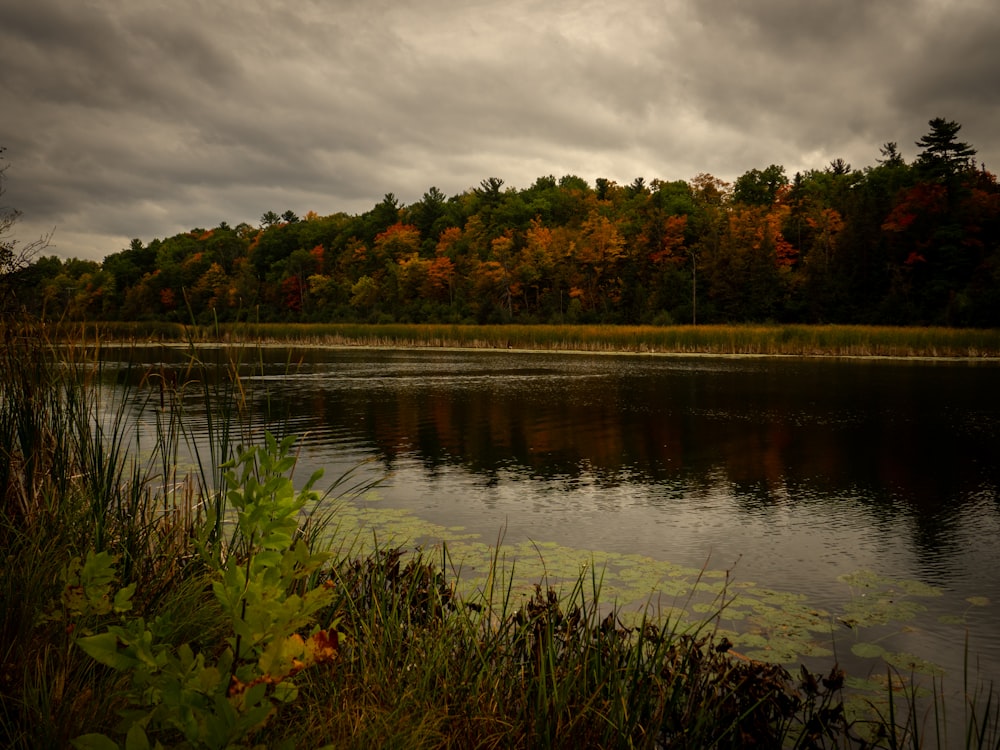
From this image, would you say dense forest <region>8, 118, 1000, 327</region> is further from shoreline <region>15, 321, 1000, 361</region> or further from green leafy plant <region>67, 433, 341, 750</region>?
green leafy plant <region>67, 433, 341, 750</region>

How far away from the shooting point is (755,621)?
16.9ft

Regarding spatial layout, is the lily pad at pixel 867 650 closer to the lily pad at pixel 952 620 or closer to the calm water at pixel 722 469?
the calm water at pixel 722 469

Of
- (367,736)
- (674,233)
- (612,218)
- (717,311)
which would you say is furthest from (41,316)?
(612,218)

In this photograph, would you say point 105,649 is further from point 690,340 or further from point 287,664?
point 690,340

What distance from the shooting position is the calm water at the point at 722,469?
6.62 meters

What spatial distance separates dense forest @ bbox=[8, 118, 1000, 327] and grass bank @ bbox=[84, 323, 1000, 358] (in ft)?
31.4

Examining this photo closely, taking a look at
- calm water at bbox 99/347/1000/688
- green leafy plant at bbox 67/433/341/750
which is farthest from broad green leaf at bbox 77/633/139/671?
calm water at bbox 99/347/1000/688

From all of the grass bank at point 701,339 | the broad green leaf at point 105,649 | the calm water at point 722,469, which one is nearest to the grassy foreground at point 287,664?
the broad green leaf at point 105,649

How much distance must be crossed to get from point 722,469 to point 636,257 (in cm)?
5882

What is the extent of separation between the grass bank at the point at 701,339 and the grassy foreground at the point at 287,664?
2472 cm

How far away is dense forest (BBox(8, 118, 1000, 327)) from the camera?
168ft

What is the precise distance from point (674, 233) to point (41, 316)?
6650cm

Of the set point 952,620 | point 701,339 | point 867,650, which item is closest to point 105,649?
point 867,650

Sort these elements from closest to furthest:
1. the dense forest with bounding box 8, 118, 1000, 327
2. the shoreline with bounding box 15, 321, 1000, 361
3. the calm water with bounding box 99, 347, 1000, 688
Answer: the calm water with bounding box 99, 347, 1000, 688 → the shoreline with bounding box 15, 321, 1000, 361 → the dense forest with bounding box 8, 118, 1000, 327
